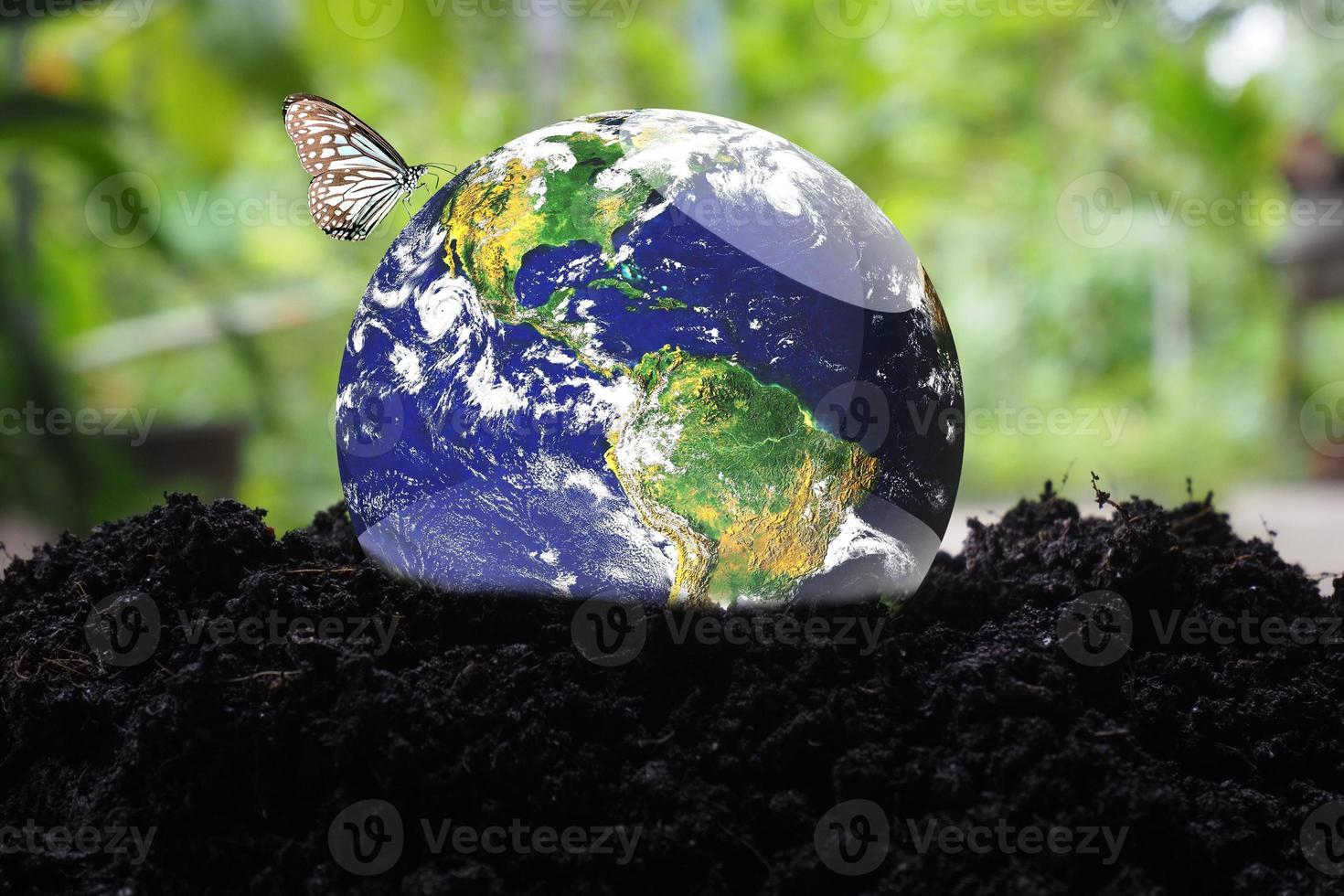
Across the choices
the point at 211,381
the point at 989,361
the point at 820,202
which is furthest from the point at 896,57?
the point at 820,202

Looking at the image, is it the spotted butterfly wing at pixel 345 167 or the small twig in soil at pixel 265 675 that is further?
the spotted butterfly wing at pixel 345 167

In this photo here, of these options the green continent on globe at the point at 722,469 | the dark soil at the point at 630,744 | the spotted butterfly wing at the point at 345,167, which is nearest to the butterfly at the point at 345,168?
the spotted butterfly wing at the point at 345,167

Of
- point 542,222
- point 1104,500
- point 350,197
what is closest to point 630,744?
point 542,222

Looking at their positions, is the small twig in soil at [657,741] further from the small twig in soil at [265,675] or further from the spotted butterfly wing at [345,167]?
the spotted butterfly wing at [345,167]

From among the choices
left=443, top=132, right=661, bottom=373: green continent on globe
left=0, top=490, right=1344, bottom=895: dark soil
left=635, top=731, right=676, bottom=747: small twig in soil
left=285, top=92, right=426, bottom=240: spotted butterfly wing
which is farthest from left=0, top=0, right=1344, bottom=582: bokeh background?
left=635, top=731, right=676, bottom=747: small twig in soil

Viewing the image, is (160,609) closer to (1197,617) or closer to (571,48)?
(1197,617)

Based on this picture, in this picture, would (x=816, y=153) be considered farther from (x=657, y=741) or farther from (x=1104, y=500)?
(x=657, y=741)

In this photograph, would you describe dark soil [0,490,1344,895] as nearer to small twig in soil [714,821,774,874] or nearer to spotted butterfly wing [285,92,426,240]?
small twig in soil [714,821,774,874]
